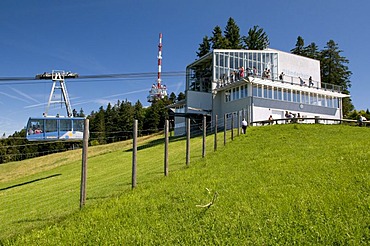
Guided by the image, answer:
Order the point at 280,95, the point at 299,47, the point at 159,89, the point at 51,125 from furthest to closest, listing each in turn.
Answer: the point at 159,89 < the point at 299,47 < the point at 280,95 < the point at 51,125

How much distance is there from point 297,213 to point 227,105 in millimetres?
31879

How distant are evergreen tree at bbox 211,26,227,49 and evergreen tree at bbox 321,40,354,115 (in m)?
20.0

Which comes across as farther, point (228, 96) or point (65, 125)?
point (228, 96)

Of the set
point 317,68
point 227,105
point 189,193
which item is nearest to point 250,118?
point 227,105

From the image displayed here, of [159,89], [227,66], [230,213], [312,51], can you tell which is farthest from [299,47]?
[230,213]

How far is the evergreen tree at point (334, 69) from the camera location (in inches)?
2421

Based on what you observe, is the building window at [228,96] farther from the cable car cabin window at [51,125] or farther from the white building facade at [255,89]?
the cable car cabin window at [51,125]

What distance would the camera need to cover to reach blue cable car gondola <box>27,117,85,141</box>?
94.1ft

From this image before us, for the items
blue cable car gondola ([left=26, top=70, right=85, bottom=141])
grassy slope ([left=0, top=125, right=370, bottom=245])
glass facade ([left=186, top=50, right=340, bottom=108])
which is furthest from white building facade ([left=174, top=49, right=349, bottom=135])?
grassy slope ([left=0, top=125, right=370, bottom=245])

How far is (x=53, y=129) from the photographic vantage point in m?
29.2

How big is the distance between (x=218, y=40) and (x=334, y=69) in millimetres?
23003

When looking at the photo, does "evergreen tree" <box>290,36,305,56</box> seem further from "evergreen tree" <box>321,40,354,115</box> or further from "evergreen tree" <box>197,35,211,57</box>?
"evergreen tree" <box>197,35,211,57</box>

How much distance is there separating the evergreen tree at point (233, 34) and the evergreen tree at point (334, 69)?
1652 cm

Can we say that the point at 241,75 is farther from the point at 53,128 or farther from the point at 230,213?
the point at 230,213
